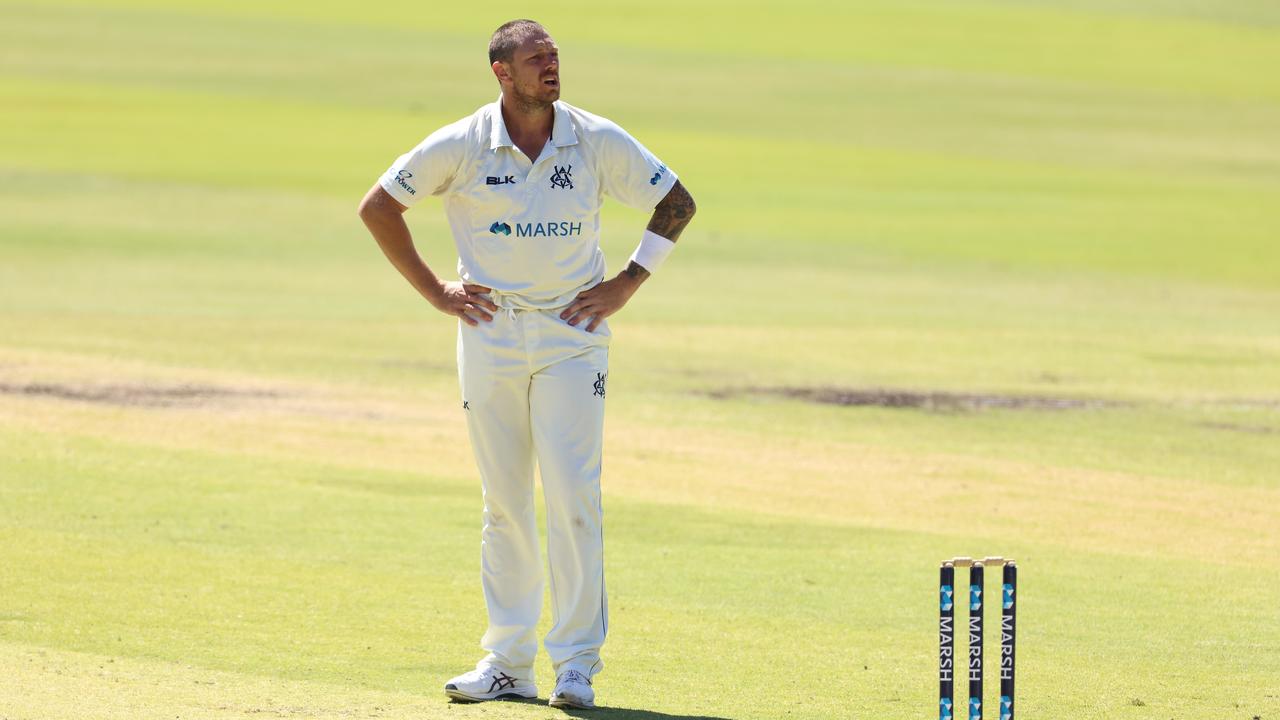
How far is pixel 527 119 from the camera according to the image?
24.7 ft

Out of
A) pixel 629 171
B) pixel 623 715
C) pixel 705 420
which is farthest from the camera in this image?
pixel 705 420

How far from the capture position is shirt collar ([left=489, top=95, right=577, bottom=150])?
295 inches

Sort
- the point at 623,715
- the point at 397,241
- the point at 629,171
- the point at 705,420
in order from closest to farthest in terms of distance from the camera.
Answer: the point at 623,715
the point at 629,171
the point at 397,241
the point at 705,420

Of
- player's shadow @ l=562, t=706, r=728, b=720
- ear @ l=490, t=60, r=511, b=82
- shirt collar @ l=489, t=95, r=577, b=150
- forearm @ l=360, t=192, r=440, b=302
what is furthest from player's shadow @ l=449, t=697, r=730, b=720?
ear @ l=490, t=60, r=511, b=82

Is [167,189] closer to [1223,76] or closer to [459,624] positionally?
[459,624]

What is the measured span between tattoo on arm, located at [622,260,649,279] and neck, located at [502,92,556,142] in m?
0.67

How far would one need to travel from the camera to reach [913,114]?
50.8 m

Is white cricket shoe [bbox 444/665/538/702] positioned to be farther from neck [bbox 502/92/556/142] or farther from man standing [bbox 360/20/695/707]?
neck [bbox 502/92/556/142]

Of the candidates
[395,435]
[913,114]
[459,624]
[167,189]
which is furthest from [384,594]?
[913,114]

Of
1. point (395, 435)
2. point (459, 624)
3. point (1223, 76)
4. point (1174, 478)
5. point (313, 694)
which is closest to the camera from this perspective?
point (313, 694)

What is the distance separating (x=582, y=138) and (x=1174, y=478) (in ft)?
27.0

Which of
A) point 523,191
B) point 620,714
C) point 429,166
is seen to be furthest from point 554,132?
point 620,714

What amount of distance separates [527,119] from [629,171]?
0.48m

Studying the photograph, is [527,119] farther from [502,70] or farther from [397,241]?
[397,241]
